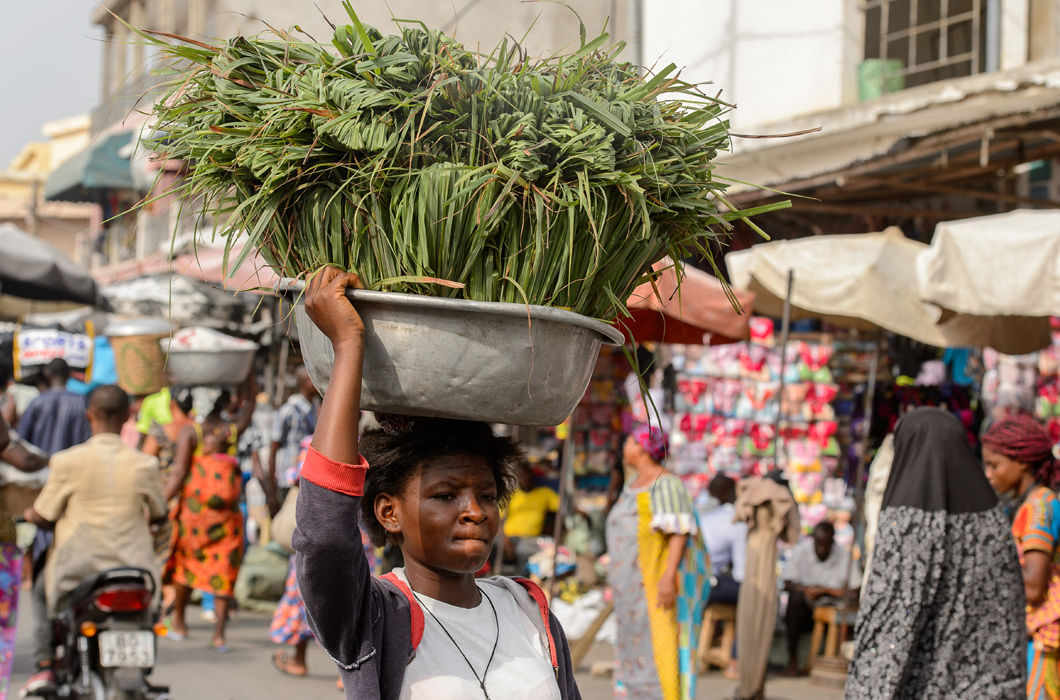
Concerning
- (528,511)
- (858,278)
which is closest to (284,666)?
(528,511)

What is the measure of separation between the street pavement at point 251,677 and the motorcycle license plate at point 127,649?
4.64 ft

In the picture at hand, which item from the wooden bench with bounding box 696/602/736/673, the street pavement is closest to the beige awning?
the wooden bench with bounding box 696/602/736/673

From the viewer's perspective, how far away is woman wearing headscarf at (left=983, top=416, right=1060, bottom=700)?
499cm

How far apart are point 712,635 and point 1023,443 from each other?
13.1 ft

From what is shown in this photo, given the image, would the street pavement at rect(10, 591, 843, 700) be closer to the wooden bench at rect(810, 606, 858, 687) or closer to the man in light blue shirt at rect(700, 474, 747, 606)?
the wooden bench at rect(810, 606, 858, 687)

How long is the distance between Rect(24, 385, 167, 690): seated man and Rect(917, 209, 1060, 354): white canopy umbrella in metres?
4.33

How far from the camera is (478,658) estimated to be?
2.28 meters

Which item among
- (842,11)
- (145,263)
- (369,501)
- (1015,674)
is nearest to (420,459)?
(369,501)

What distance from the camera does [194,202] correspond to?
222 centimetres

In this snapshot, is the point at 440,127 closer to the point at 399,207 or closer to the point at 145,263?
the point at 399,207

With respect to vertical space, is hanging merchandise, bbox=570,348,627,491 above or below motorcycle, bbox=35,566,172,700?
above

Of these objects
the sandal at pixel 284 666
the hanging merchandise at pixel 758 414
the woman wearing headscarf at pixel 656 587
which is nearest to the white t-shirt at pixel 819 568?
the hanging merchandise at pixel 758 414

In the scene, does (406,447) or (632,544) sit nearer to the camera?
(406,447)

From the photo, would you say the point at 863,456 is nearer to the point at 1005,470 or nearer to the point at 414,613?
the point at 1005,470
